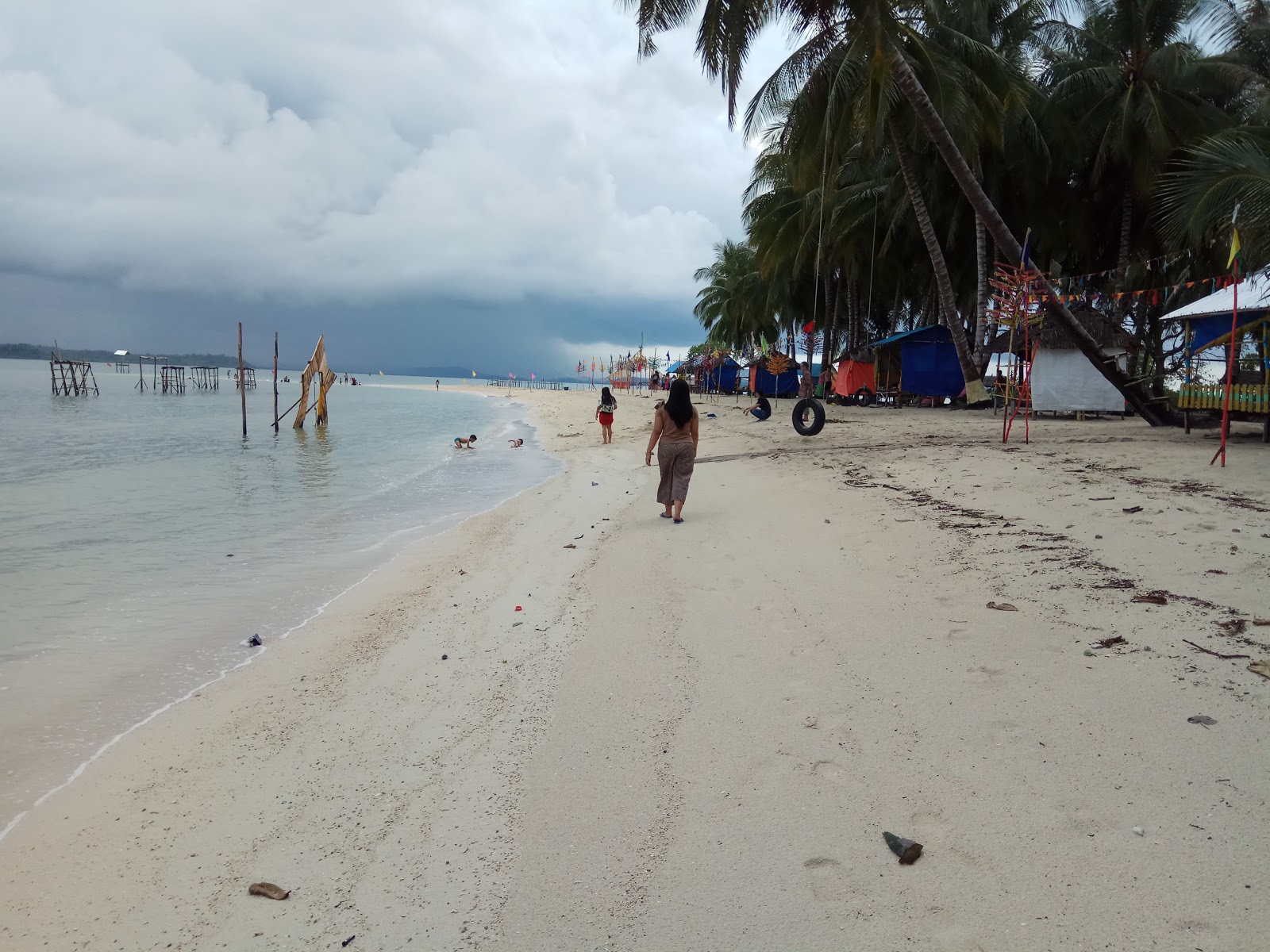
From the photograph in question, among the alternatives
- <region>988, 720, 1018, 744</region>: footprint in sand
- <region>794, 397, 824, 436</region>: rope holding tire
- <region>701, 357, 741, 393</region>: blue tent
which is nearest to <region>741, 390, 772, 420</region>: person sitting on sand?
<region>794, 397, 824, 436</region>: rope holding tire

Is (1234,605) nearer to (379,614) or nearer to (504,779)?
(504,779)

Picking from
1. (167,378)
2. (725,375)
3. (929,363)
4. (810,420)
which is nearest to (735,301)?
(725,375)

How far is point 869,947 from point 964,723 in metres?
1.34

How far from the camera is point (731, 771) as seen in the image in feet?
9.65

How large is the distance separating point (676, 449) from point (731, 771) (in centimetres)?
518

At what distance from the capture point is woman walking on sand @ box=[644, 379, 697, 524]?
7.93 metres

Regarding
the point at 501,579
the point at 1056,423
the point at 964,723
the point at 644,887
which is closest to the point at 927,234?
the point at 1056,423

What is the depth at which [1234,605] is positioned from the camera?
400 cm

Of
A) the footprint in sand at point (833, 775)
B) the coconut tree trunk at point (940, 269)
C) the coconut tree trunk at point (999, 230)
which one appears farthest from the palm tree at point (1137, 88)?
the footprint in sand at point (833, 775)

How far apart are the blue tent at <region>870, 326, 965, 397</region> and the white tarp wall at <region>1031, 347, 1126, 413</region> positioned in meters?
6.61

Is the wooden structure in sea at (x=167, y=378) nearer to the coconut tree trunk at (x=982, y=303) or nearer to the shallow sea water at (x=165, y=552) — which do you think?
the shallow sea water at (x=165, y=552)

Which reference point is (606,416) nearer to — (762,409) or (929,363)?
(762,409)

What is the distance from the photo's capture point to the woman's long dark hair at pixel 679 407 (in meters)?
7.90

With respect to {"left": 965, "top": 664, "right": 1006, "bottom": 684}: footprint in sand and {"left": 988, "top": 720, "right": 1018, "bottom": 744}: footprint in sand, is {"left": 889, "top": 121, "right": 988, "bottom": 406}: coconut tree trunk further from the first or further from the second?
{"left": 988, "top": 720, "right": 1018, "bottom": 744}: footprint in sand
